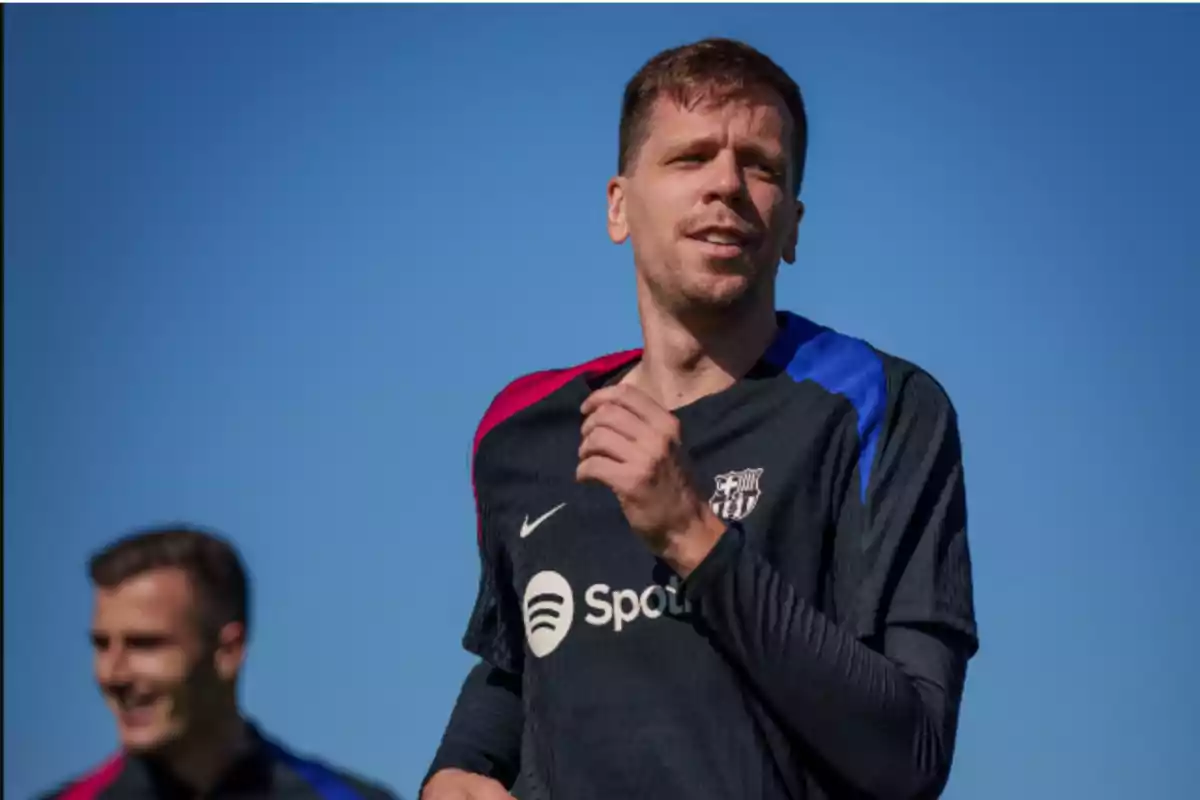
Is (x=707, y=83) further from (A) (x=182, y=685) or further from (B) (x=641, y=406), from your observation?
(A) (x=182, y=685)

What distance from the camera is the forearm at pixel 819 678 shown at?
3309 millimetres

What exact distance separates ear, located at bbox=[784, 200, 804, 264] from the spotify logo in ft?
3.12

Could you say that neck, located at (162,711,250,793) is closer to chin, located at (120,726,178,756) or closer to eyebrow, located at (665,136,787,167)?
chin, located at (120,726,178,756)

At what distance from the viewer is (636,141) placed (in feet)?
13.5

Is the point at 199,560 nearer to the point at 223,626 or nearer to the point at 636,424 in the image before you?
the point at 223,626

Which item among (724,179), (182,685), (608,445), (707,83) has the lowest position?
(182,685)

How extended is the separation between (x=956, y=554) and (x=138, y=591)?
5.73ft

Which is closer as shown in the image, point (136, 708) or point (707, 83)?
point (136, 708)

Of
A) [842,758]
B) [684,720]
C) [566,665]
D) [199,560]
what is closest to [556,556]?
[566,665]

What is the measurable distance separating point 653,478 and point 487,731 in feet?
3.72

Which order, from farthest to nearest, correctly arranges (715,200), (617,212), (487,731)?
(617,212) → (487,731) → (715,200)

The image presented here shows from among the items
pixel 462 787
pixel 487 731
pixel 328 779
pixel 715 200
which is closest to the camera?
pixel 328 779

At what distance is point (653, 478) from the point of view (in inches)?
130

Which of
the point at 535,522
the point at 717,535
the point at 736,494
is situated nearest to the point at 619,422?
the point at 717,535
